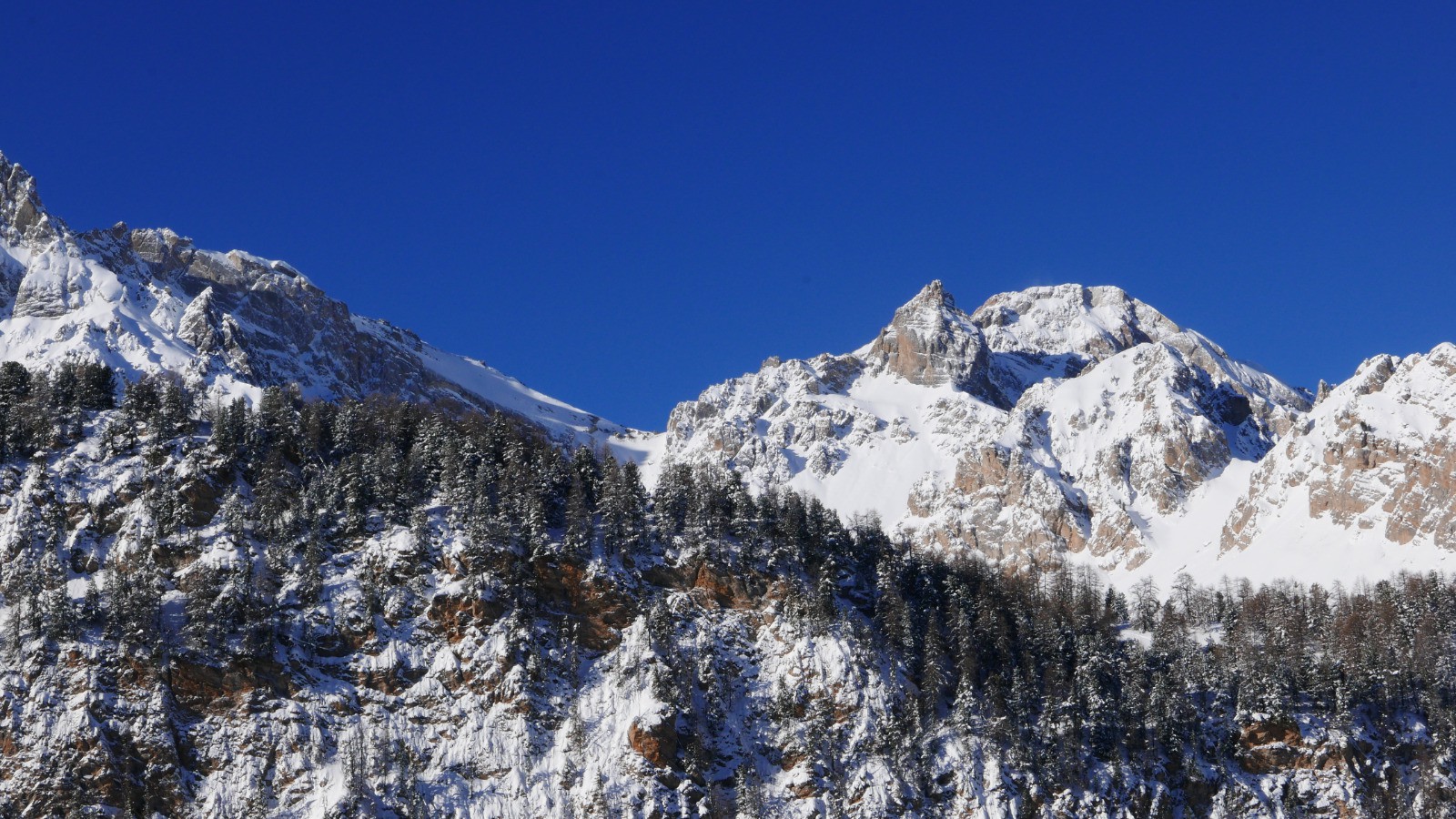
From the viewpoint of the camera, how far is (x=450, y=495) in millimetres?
145250

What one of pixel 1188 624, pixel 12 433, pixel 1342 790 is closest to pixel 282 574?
pixel 12 433

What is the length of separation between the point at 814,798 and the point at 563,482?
2026 inches

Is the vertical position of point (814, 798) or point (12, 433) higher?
point (12, 433)

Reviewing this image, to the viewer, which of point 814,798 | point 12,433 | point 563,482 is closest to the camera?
point 814,798

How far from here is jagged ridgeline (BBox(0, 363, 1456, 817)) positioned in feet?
380

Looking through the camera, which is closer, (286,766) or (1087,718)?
(286,766)

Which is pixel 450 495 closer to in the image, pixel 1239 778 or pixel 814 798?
pixel 814 798

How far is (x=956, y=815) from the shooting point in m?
126

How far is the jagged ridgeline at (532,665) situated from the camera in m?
116

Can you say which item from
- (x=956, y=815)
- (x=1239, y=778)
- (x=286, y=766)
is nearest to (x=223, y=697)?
(x=286, y=766)

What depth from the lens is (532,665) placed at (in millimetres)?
127312

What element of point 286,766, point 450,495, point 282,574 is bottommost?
point 286,766

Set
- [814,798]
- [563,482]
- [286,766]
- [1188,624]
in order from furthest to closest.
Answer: [1188,624], [563,482], [814,798], [286,766]

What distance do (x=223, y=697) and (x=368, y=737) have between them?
43.3ft
